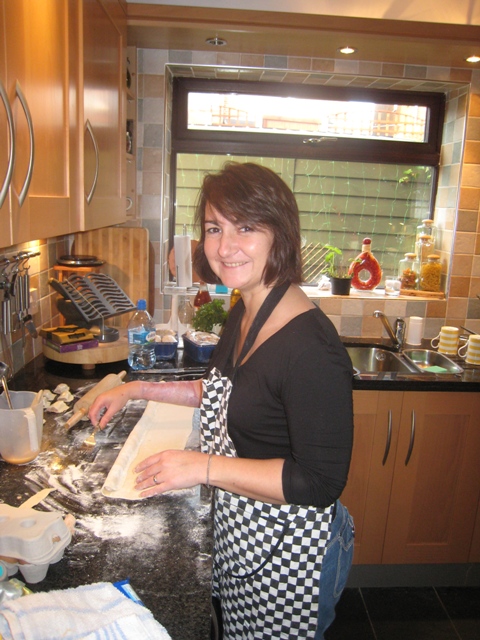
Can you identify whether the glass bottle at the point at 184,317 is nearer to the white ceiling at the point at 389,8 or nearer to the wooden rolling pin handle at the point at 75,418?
the wooden rolling pin handle at the point at 75,418

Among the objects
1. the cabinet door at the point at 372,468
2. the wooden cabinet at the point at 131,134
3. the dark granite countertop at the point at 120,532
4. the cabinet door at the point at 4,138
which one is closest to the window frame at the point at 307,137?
the wooden cabinet at the point at 131,134

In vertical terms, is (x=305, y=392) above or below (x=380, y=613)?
above

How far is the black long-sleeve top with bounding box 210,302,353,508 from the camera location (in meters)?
1.00

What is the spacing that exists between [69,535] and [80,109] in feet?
3.49

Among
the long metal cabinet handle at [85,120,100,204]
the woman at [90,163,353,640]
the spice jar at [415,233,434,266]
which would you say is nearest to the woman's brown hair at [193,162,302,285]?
the woman at [90,163,353,640]

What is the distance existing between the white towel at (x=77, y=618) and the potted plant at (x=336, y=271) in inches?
82.3

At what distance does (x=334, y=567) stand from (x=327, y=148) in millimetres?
2113

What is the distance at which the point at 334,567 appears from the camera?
1225 mm

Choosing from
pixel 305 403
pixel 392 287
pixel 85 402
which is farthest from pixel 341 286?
pixel 305 403

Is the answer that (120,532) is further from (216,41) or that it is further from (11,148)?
Answer: (216,41)

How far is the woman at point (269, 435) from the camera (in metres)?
1.01

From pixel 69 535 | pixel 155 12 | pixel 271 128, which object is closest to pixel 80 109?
pixel 155 12

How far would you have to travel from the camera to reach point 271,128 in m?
2.76

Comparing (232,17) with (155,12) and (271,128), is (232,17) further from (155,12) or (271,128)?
(271,128)
